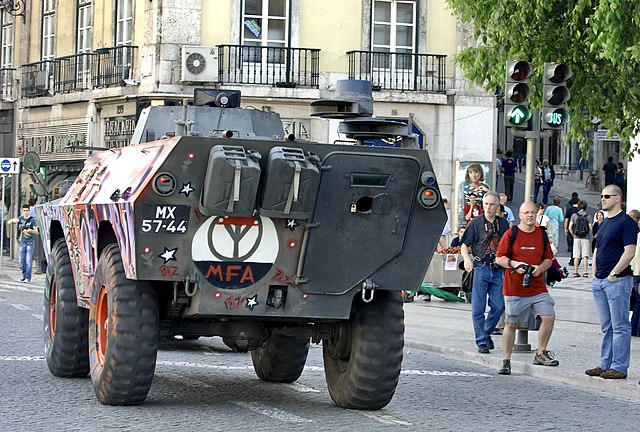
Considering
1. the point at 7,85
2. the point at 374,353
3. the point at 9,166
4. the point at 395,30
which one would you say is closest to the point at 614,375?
the point at 374,353

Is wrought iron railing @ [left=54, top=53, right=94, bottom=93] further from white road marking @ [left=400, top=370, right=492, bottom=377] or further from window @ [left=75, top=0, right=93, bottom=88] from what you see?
white road marking @ [left=400, top=370, right=492, bottom=377]

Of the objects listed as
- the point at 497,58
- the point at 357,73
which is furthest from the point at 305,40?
the point at 497,58

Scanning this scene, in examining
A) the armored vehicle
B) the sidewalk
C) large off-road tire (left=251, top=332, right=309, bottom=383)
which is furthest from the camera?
the sidewalk

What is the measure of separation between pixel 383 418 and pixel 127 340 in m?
1.92

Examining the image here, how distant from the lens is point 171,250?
10.3 meters

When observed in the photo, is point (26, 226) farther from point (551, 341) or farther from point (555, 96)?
point (555, 96)

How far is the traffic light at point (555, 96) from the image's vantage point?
1557 cm

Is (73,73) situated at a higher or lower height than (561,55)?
higher

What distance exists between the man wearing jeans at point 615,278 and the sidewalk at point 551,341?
0.95 feet

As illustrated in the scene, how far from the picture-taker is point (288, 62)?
Answer: 116 feet

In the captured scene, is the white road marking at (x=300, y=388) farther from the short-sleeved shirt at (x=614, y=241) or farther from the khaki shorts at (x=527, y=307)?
the short-sleeved shirt at (x=614, y=241)

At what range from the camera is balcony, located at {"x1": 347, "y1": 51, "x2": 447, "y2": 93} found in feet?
118

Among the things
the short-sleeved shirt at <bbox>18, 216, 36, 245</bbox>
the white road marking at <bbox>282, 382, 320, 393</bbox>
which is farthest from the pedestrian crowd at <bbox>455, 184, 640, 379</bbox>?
the short-sleeved shirt at <bbox>18, 216, 36, 245</bbox>

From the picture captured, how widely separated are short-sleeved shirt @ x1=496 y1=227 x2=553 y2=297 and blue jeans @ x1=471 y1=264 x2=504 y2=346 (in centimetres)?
156
